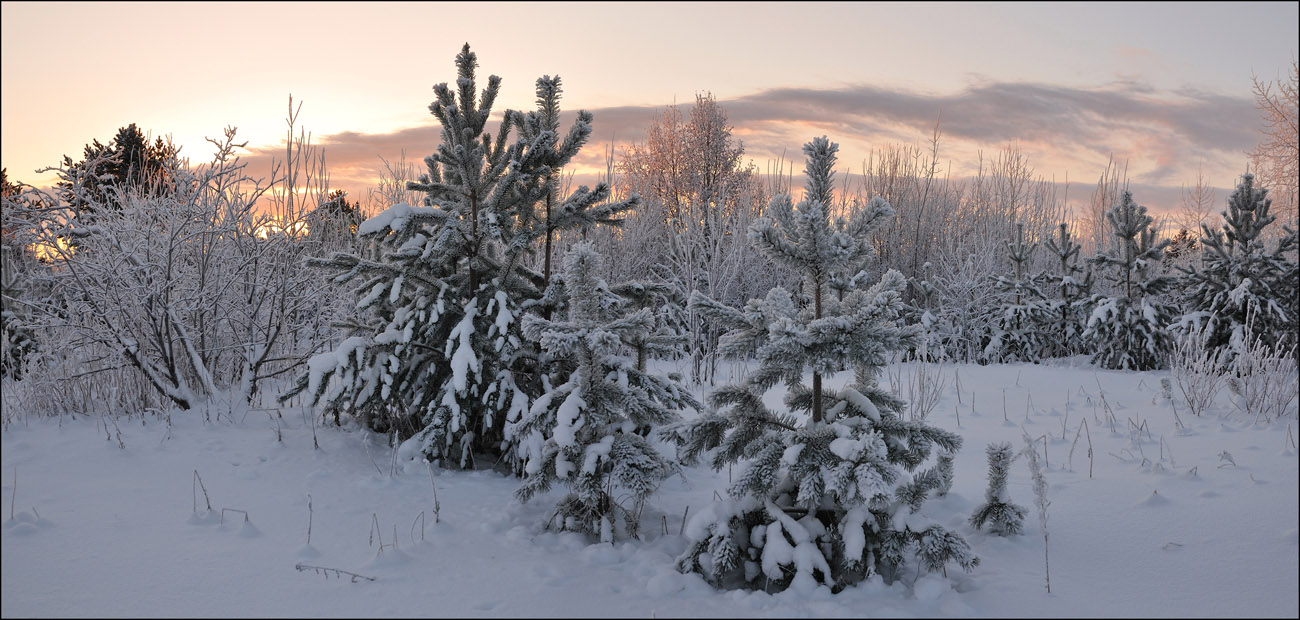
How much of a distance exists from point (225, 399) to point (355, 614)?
3567 mm

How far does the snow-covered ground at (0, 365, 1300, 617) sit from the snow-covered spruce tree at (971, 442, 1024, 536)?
0.07 meters

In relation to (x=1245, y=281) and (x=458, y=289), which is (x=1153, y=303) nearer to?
(x=1245, y=281)

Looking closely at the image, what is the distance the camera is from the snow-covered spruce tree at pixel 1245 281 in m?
8.23

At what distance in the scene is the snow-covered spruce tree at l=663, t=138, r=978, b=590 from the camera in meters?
2.99

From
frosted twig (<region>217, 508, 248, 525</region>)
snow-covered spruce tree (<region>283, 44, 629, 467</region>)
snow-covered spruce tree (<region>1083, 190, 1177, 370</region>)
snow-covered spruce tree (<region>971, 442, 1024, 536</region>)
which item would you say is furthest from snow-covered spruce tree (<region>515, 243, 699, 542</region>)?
snow-covered spruce tree (<region>1083, 190, 1177, 370</region>)

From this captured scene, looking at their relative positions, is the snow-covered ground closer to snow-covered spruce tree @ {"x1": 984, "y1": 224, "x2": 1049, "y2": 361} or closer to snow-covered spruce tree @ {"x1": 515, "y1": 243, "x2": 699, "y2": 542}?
snow-covered spruce tree @ {"x1": 515, "y1": 243, "x2": 699, "y2": 542}

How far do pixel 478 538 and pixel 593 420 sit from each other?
2.44 feet

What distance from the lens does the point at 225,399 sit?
5.68 m

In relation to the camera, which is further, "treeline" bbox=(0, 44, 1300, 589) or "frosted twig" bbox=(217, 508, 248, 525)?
"frosted twig" bbox=(217, 508, 248, 525)

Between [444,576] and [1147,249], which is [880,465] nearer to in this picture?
[444,576]

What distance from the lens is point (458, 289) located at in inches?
191

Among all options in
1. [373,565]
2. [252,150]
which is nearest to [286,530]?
[373,565]

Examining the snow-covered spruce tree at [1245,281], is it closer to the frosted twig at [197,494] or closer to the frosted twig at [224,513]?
the frosted twig at [224,513]

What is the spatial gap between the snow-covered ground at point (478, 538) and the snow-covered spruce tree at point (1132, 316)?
4.58 metres
